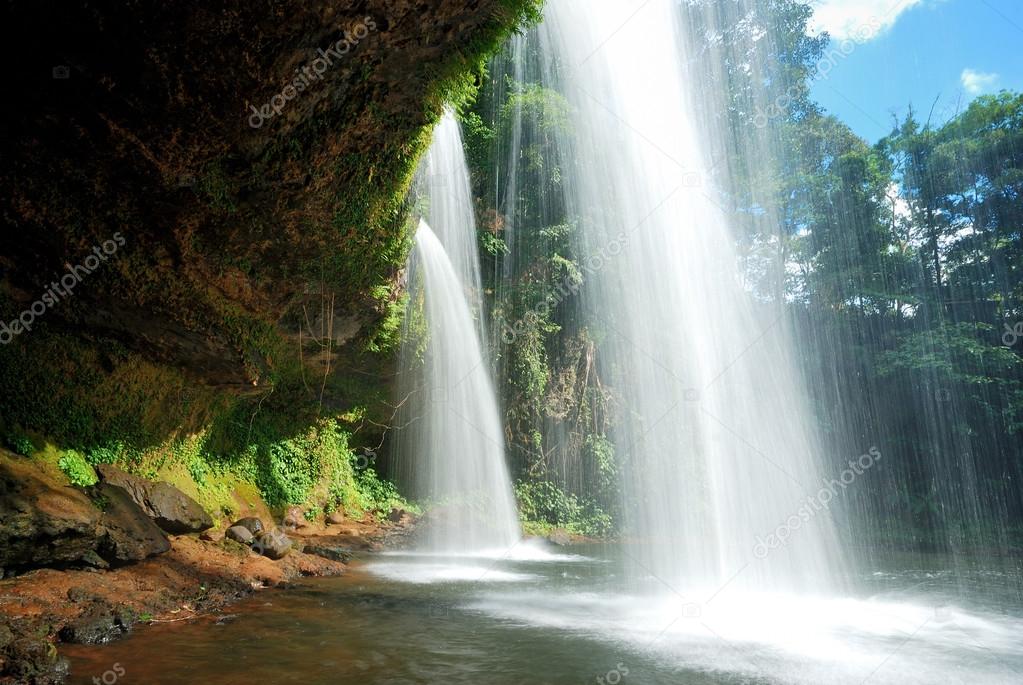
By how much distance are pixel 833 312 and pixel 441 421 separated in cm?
1794

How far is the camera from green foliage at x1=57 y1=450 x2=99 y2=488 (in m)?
8.16

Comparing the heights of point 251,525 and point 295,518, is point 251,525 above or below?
above

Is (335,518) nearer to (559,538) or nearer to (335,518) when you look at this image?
(335,518)

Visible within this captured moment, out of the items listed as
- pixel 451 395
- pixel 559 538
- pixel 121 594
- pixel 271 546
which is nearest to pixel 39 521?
pixel 121 594

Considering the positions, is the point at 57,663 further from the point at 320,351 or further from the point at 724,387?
the point at 724,387

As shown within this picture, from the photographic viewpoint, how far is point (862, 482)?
23.4 m

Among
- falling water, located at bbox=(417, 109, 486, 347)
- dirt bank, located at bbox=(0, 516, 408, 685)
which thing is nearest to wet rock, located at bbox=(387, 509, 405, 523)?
falling water, located at bbox=(417, 109, 486, 347)

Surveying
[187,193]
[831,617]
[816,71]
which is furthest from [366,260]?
[816,71]

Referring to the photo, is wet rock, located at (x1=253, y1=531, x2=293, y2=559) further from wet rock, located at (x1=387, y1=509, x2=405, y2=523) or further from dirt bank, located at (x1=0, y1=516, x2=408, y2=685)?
wet rock, located at (x1=387, y1=509, x2=405, y2=523)

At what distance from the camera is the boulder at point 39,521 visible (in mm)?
6336

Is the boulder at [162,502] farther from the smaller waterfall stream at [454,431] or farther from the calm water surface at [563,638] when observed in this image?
the smaller waterfall stream at [454,431]

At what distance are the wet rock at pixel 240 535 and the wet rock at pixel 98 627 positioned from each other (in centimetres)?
401

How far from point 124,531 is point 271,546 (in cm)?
263

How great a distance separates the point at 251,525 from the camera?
10.8 m
